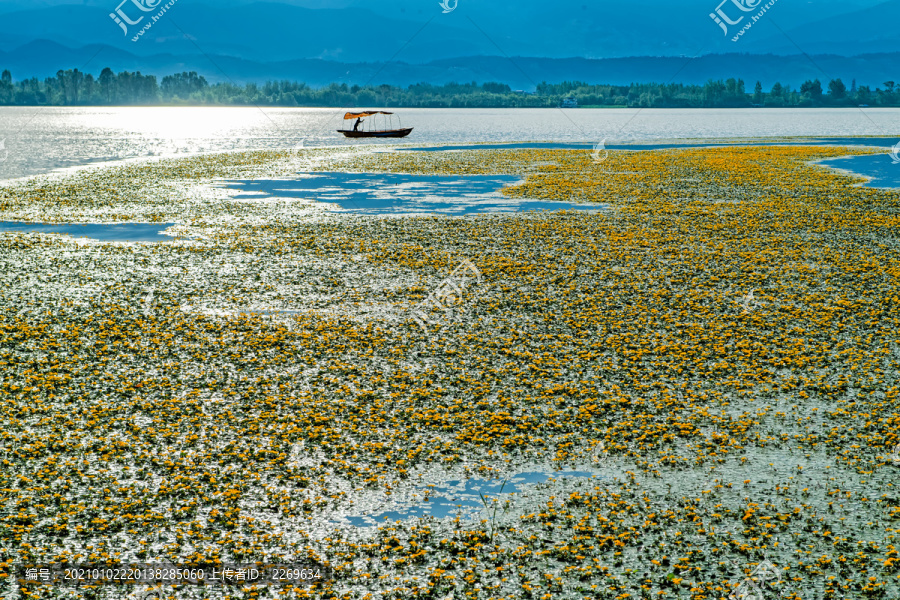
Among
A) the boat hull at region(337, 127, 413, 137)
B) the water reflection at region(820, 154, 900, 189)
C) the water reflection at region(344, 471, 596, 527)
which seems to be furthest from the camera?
the boat hull at region(337, 127, 413, 137)

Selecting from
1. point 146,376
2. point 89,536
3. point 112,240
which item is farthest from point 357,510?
point 112,240

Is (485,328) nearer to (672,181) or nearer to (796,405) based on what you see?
(796,405)

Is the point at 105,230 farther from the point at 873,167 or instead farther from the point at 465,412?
the point at 873,167

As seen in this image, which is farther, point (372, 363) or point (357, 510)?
point (372, 363)

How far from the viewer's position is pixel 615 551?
9711 mm

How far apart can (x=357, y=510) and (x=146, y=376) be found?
289 inches

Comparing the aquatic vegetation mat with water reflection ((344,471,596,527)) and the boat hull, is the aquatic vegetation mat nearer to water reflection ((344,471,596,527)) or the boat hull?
water reflection ((344,471,596,527))

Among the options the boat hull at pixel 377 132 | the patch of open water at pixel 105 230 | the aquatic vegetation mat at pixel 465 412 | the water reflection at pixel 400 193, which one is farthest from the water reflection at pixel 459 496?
the boat hull at pixel 377 132

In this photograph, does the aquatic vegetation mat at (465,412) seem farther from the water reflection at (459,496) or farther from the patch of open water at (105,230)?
the patch of open water at (105,230)

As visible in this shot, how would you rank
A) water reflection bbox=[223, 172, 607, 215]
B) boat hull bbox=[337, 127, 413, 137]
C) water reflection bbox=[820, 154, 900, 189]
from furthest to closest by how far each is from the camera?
boat hull bbox=[337, 127, 413, 137], water reflection bbox=[820, 154, 900, 189], water reflection bbox=[223, 172, 607, 215]

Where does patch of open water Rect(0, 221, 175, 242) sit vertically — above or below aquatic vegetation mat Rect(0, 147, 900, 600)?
above

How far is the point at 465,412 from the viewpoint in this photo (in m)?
14.1

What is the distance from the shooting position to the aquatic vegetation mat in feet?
Answer: 31.6

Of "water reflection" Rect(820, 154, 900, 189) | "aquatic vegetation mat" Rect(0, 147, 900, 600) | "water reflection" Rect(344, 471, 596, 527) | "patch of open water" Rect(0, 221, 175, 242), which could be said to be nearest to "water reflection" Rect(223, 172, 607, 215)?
"patch of open water" Rect(0, 221, 175, 242)
